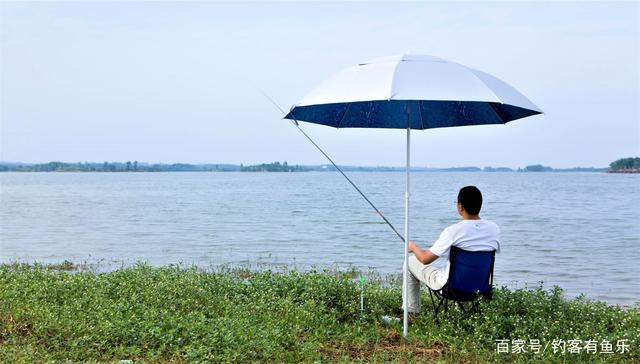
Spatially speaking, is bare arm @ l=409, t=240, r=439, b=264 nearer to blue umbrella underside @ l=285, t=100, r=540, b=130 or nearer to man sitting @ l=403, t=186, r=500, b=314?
man sitting @ l=403, t=186, r=500, b=314

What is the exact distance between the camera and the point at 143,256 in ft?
53.4

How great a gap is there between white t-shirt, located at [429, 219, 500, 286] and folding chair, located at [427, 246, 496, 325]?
0.06 metres

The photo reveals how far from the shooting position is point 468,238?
6.08m

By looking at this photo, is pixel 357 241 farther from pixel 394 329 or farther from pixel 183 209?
pixel 183 209

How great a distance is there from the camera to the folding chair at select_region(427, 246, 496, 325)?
6113 millimetres

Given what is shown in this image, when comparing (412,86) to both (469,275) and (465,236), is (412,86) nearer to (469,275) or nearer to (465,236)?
(465,236)

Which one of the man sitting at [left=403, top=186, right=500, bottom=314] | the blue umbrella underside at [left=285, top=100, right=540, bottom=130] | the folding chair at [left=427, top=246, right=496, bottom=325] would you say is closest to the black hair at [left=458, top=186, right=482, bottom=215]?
the man sitting at [left=403, top=186, right=500, bottom=314]

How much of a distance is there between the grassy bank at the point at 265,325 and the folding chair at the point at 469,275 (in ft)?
0.86

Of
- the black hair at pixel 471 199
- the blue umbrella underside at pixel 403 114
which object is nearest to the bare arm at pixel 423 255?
the black hair at pixel 471 199

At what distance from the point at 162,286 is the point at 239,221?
783 inches

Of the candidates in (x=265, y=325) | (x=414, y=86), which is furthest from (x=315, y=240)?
(x=414, y=86)

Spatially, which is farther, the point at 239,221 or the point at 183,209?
the point at 183,209

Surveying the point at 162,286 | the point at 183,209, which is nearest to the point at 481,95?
the point at 162,286

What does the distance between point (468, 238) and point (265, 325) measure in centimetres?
216
